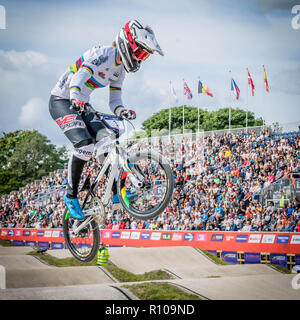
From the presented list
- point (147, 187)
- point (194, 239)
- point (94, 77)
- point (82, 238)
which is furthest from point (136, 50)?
point (194, 239)

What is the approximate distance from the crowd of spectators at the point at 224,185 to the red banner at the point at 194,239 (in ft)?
1.47

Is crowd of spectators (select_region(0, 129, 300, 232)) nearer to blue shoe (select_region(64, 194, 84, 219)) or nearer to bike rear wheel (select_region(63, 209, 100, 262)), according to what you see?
bike rear wheel (select_region(63, 209, 100, 262))

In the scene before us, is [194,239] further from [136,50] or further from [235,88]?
[136,50]

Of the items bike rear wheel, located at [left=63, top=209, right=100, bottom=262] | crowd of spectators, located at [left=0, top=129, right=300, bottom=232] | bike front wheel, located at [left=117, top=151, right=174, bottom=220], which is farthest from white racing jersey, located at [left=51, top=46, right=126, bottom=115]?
crowd of spectators, located at [left=0, top=129, right=300, bottom=232]

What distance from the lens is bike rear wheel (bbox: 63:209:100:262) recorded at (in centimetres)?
855

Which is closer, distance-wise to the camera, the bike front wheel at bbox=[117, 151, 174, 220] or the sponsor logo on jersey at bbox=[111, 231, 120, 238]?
the bike front wheel at bbox=[117, 151, 174, 220]

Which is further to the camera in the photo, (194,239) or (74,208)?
(194,239)

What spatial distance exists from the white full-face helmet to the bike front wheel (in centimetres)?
175

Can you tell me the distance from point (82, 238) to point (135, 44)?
3.93 meters

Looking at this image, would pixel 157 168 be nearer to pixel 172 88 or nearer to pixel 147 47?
pixel 147 47

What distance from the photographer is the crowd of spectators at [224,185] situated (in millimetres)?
17953

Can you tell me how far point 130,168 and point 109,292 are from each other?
10.9ft

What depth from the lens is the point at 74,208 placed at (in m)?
8.50

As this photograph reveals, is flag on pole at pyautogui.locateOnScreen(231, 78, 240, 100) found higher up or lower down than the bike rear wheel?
higher up
